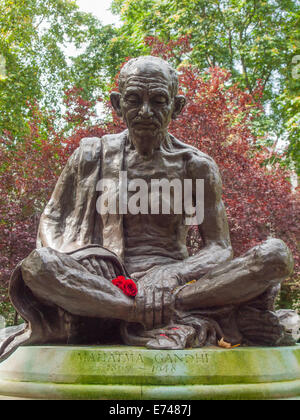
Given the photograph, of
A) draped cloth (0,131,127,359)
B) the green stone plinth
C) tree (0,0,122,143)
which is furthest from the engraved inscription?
tree (0,0,122,143)

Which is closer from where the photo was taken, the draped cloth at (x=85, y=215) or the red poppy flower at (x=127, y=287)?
the red poppy flower at (x=127, y=287)

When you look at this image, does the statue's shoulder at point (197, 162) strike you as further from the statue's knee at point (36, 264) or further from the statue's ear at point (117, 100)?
the statue's knee at point (36, 264)

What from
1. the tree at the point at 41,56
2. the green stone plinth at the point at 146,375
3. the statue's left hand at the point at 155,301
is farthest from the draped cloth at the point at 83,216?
the tree at the point at 41,56

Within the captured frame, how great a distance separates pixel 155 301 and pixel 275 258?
0.88 meters

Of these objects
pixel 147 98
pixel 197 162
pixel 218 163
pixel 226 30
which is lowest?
pixel 197 162

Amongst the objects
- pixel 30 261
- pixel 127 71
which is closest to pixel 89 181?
pixel 127 71

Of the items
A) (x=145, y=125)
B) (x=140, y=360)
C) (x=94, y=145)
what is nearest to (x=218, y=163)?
(x=94, y=145)

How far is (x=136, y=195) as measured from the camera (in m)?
4.45

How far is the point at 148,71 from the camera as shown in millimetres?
4152

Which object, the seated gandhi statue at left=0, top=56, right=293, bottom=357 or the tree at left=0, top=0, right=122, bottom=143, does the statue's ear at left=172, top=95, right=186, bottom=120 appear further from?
the tree at left=0, top=0, right=122, bottom=143

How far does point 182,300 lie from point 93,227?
1.23 metres

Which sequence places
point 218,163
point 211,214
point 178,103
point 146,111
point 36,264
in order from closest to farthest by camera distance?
point 36,264
point 146,111
point 211,214
point 178,103
point 218,163

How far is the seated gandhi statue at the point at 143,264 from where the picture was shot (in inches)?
137

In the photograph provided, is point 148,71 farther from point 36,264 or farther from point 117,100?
point 36,264
